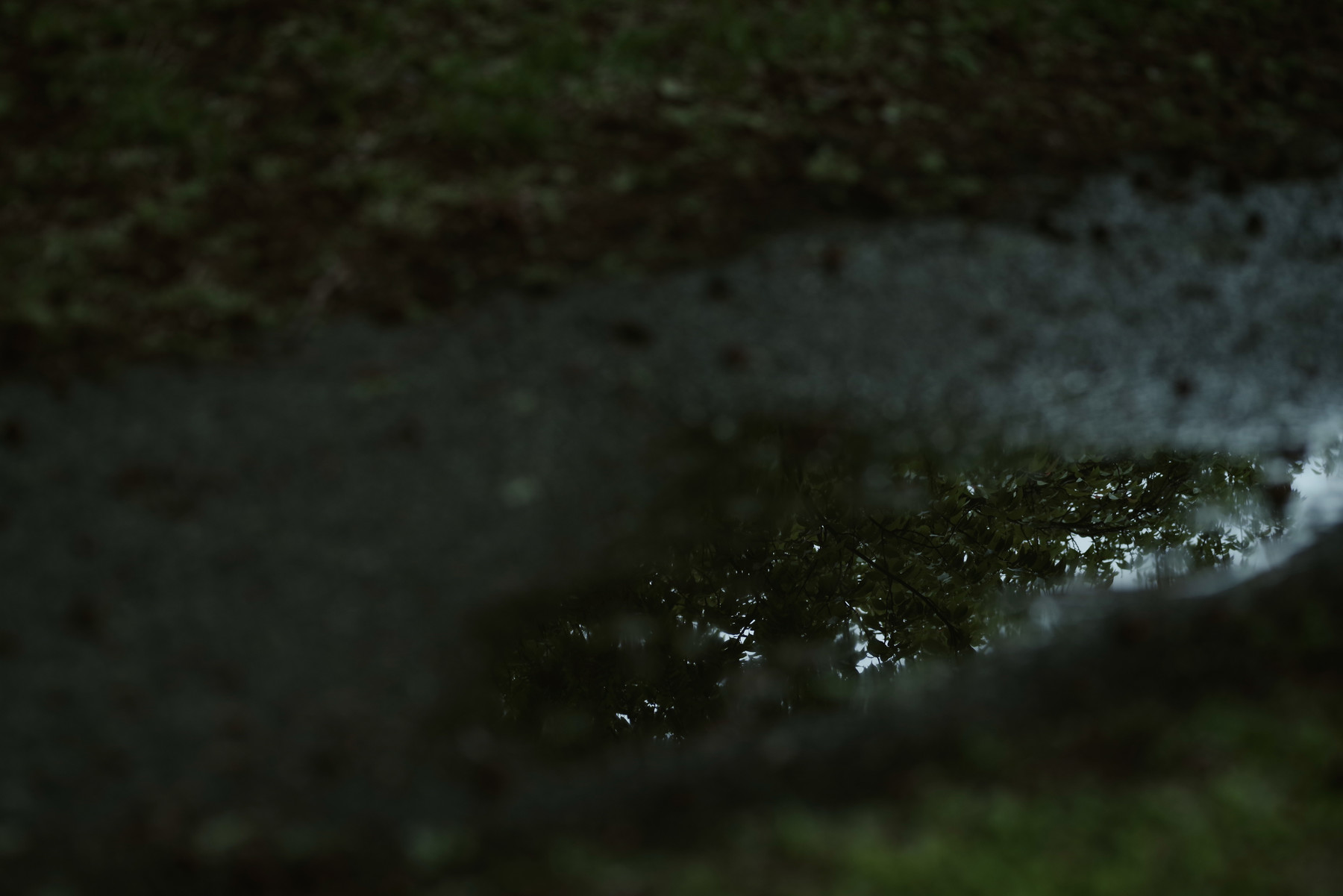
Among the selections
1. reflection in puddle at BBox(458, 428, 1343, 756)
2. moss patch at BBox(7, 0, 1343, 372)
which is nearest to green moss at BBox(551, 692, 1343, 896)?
reflection in puddle at BBox(458, 428, 1343, 756)

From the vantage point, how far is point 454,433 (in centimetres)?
359

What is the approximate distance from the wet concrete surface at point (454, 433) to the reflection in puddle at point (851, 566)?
15cm

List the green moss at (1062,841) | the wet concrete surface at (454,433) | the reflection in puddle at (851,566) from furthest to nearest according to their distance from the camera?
1. the reflection in puddle at (851,566)
2. the wet concrete surface at (454,433)
3. the green moss at (1062,841)

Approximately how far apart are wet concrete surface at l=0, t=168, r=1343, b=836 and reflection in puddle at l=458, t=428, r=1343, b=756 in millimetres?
153

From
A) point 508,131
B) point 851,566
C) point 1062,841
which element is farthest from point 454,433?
point 1062,841

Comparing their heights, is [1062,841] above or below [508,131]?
below

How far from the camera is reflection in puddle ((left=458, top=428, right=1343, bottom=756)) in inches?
135

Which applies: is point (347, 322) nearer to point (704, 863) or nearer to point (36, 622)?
point (36, 622)

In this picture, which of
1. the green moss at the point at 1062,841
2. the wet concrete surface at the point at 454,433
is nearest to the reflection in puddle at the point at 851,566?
the wet concrete surface at the point at 454,433

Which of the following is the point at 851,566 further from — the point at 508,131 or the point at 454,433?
the point at 508,131

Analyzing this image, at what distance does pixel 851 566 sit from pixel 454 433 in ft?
5.46

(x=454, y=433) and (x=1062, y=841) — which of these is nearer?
(x=1062, y=841)

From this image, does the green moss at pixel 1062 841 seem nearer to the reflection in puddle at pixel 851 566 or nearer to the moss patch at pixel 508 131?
the reflection in puddle at pixel 851 566

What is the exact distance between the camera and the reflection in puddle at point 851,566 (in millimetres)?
3438
